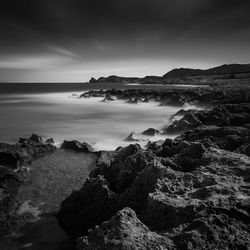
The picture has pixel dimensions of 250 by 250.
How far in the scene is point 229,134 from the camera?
969 cm

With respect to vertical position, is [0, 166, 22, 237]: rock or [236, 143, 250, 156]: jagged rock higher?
[236, 143, 250, 156]: jagged rock

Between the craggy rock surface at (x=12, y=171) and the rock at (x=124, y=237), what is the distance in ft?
11.0

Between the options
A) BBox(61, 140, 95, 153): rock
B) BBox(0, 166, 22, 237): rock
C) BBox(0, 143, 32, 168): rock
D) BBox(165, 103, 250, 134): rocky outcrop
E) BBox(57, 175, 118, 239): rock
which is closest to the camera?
BBox(57, 175, 118, 239): rock

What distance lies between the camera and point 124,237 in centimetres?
362

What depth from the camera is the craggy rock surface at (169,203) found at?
3.71 metres

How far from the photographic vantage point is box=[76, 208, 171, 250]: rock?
3.52 metres

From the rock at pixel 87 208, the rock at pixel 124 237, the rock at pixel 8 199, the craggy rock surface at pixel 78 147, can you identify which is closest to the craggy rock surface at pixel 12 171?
the rock at pixel 8 199

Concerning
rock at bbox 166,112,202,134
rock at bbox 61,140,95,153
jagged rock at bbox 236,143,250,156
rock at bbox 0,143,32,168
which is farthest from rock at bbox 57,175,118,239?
rock at bbox 166,112,202,134

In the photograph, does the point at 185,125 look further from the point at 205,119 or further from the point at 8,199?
the point at 8,199

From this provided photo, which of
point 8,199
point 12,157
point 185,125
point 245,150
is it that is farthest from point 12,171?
point 185,125

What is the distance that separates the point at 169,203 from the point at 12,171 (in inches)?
246

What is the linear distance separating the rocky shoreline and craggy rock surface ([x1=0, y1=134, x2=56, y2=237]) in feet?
0.10

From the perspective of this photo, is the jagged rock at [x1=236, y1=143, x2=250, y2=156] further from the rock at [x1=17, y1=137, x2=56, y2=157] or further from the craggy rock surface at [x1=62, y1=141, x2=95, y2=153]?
the rock at [x1=17, y1=137, x2=56, y2=157]

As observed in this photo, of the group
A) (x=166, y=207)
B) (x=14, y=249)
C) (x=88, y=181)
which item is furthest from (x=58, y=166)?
(x=166, y=207)
